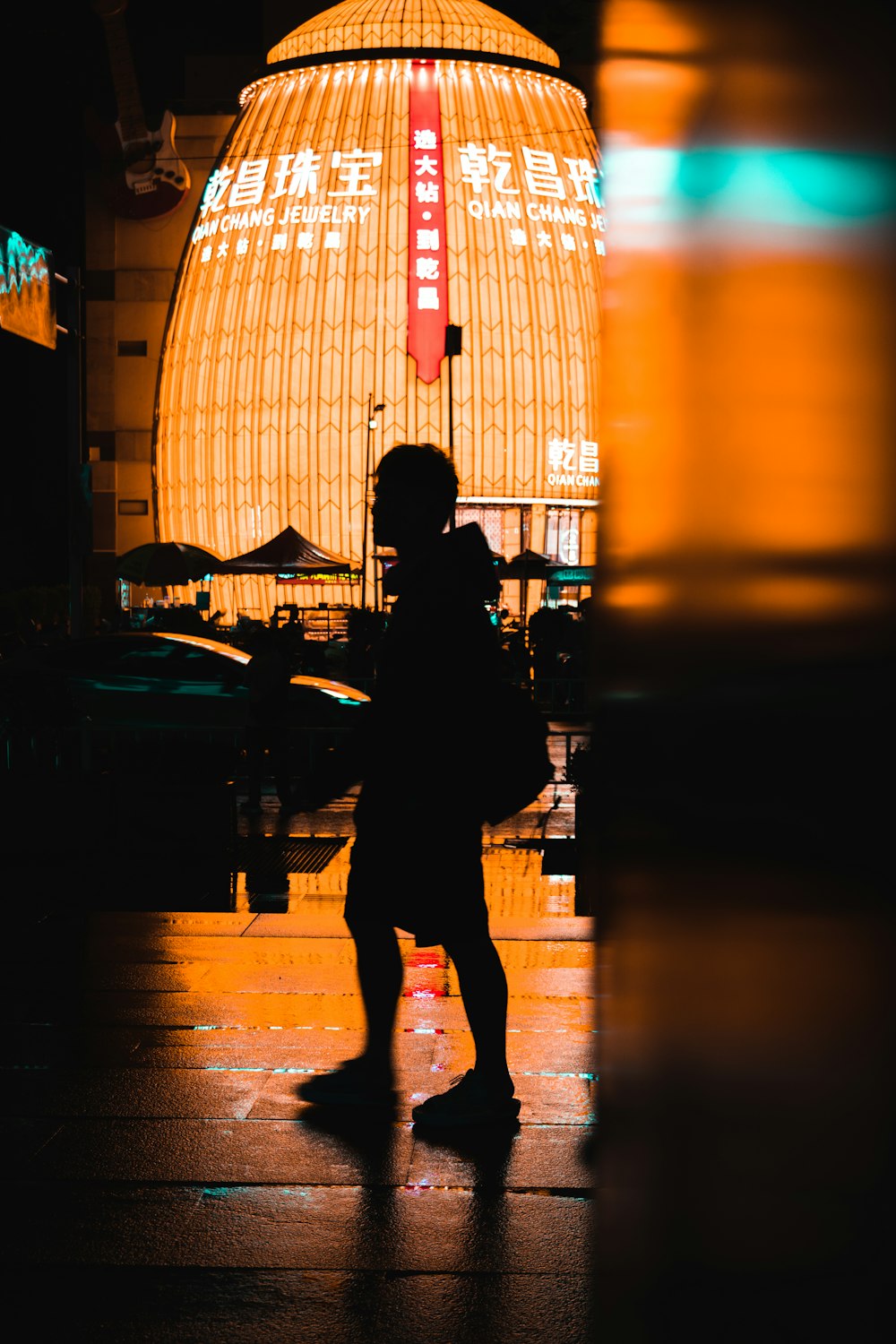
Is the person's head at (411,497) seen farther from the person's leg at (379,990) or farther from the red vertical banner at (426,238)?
the red vertical banner at (426,238)

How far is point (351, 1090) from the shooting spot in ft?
15.3

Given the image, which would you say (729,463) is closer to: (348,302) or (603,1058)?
(603,1058)

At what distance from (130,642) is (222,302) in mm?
33126

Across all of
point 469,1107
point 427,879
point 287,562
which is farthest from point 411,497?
point 287,562

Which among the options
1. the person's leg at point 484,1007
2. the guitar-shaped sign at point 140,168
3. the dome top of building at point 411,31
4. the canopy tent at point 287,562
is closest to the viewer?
the person's leg at point 484,1007

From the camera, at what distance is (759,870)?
30.0 inches

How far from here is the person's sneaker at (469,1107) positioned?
439 centimetres

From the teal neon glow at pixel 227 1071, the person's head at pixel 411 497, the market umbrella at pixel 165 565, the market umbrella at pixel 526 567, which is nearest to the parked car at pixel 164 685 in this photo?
the market umbrella at pixel 165 565

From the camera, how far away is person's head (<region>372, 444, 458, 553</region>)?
15.0ft

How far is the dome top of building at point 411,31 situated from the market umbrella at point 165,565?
24.5 meters

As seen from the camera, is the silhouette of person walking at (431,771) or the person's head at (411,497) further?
the person's head at (411,497)

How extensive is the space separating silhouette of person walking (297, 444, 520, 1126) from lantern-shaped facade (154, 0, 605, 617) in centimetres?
4180

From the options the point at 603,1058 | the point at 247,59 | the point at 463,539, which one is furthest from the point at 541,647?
the point at 247,59

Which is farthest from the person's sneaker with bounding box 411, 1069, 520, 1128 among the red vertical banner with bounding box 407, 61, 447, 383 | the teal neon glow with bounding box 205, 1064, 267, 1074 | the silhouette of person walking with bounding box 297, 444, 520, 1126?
the red vertical banner with bounding box 407, 61, 447, 383
